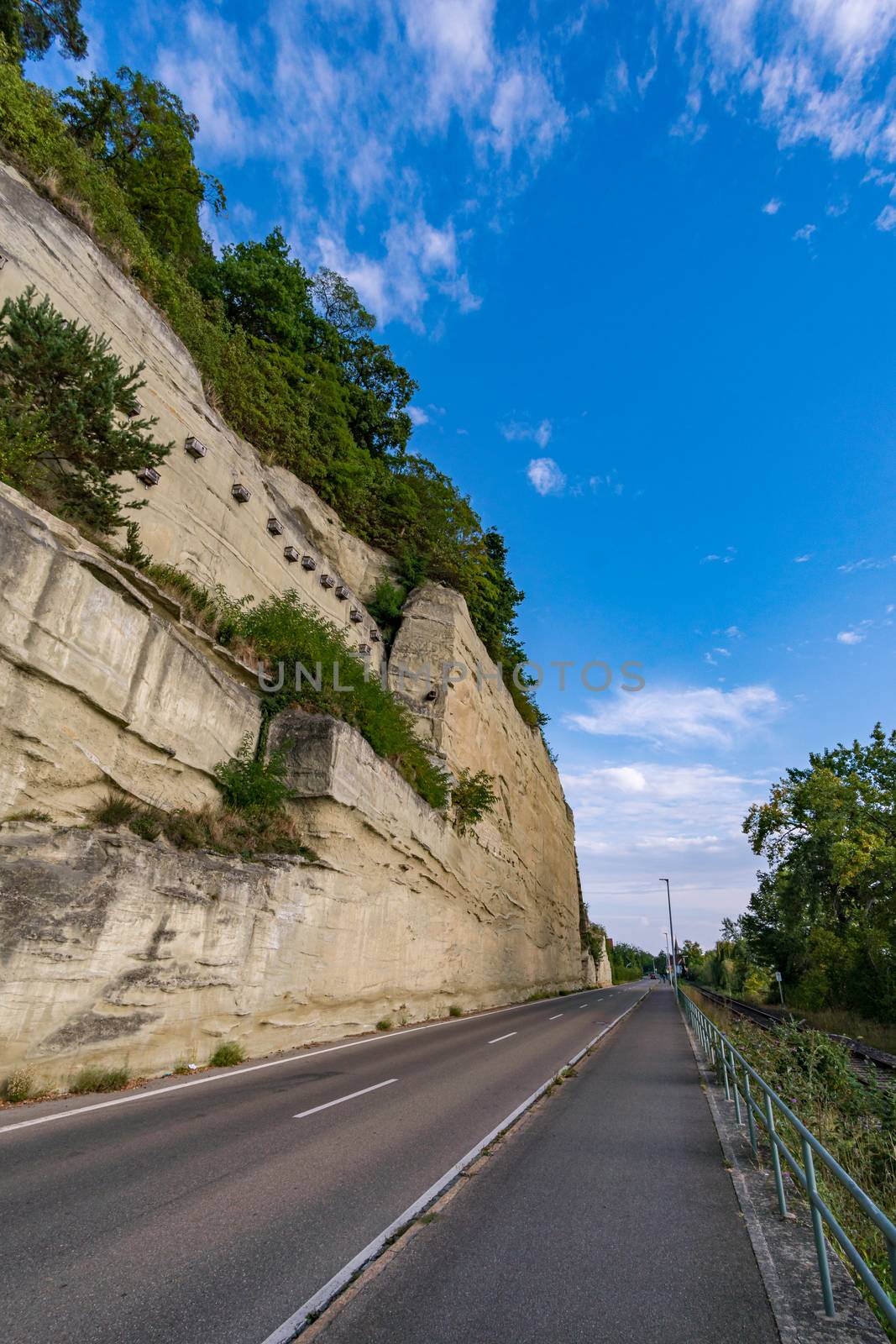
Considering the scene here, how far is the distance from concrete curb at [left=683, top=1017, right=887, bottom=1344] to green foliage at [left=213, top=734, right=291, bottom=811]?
11004 millimetres

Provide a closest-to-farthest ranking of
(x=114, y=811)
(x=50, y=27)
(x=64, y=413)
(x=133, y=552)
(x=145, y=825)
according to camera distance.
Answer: (x=114, y=811), (x=145, y=825), (x=64, y=413), (x=133, y=552), (x=50, y=27)

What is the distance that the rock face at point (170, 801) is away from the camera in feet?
28.1

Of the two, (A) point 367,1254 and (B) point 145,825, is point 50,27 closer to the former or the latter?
(B) point 145,825

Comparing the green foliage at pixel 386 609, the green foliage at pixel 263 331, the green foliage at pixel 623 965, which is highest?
the green foliage at pixel 263 331

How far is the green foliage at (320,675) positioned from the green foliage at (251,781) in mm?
1658

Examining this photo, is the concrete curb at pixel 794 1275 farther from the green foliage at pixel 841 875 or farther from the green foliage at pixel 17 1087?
the green foliage at pixel 841 875

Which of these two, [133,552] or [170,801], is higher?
[133,552]

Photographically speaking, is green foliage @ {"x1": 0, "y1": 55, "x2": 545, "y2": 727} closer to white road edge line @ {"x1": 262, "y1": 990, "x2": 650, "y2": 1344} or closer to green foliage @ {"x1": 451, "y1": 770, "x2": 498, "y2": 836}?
green foliage @ {"x1": 451, "y1": 770, "x2": 498, "y2": 836}

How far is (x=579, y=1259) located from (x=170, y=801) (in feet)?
33.3

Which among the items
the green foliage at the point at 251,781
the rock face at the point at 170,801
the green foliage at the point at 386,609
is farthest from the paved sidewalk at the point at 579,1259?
the green foliage at the point at 386,609

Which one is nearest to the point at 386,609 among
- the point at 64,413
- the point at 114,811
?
the point at 64,413

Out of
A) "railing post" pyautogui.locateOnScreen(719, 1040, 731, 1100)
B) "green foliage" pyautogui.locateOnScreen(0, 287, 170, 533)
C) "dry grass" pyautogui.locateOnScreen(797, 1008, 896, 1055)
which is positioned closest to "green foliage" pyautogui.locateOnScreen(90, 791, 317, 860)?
"green foliage" pyautogui.locateOnScreen(0, 287, 170, 533)

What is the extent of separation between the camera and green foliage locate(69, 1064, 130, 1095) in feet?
26.7

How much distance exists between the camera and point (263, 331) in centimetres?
2791
